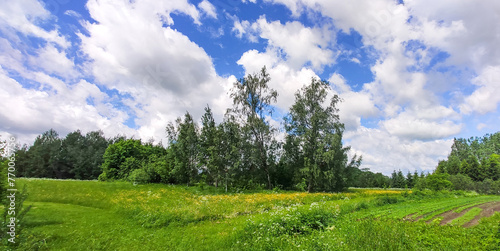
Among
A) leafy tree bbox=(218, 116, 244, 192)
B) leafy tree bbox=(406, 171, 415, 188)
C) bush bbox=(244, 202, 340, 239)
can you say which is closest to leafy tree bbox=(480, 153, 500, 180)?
leafy tree bbox=(406, 171, 415, 188)

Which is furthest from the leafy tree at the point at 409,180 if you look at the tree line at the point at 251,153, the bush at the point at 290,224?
the bush at the point at 290,224

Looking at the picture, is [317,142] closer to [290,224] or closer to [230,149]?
[230,149]

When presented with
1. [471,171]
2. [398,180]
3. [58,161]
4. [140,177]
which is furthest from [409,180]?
[58,161]

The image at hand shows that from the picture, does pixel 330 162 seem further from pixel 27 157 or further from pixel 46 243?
pixel 27 157

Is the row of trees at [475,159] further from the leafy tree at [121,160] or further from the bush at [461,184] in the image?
the leafy tree at [121,160]

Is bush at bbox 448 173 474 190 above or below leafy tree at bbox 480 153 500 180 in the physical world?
below

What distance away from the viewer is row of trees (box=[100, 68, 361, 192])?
1273 inches

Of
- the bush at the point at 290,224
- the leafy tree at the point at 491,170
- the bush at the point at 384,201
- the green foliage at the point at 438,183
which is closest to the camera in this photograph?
the bush at the point at 290,224

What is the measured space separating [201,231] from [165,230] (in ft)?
6.68

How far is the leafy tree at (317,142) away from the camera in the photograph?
3297cm

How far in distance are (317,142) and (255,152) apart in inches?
387

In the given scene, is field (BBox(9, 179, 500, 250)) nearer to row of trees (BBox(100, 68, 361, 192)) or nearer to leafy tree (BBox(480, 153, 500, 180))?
row of trees (BBox(100, 68, 361, 192))

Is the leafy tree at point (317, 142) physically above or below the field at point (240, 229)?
above

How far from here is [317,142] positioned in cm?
3456
